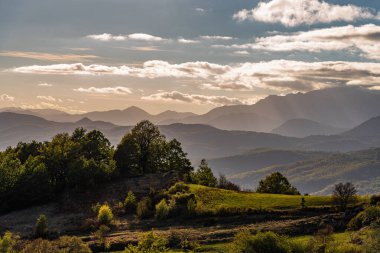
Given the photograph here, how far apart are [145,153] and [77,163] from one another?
23.4 m

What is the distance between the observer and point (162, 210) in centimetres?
7956

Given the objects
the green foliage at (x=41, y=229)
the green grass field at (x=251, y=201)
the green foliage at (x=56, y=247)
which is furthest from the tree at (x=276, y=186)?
the green foliage at (x=56, y=247)

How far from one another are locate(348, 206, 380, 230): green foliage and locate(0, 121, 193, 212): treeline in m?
50.4

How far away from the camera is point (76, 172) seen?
101750 millimetres

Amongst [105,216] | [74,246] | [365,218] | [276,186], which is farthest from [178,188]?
[74,246]

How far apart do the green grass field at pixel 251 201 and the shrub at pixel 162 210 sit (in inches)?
270

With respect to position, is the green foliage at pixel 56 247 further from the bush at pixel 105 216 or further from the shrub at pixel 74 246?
the bush at pixel 105 216

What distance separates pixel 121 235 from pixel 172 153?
60424 mm

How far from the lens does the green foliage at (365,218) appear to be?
59312 mm

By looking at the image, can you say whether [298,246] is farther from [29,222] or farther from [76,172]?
[76,172]

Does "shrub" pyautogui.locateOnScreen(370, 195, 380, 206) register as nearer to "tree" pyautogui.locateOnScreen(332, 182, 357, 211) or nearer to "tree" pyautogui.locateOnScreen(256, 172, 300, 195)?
"tree" pyautogui.locateOnScreen(332, 182, 357, 211)

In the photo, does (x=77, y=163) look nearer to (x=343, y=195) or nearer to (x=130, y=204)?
(x=130, y=204)

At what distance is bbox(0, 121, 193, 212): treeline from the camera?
9981cm

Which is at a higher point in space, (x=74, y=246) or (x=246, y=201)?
(x=74, y=246)
